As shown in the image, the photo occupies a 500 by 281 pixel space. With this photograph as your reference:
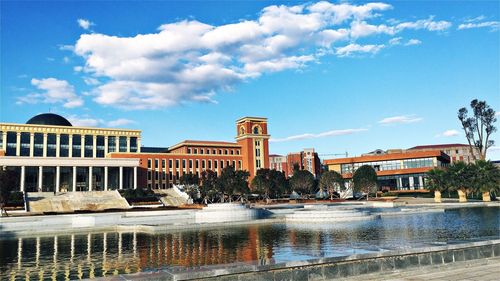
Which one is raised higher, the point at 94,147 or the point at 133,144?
the point at 133,144

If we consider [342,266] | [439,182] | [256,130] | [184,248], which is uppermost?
[256,130]

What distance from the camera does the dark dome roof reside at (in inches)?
3666

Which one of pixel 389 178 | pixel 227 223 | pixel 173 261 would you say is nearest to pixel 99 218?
pixel 227 223

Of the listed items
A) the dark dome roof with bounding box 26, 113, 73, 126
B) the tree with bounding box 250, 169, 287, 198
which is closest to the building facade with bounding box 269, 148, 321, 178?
the dark dome roof with bounding box 26, 113, 73, 126

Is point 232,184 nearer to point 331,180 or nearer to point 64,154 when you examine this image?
point 331,180

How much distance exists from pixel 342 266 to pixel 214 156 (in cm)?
8897

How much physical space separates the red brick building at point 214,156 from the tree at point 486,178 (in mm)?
52019

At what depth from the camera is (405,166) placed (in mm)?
91438

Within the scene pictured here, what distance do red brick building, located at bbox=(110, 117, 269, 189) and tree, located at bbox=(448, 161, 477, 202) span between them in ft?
162

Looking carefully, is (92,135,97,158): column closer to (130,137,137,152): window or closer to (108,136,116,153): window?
(108,136,116,153): window

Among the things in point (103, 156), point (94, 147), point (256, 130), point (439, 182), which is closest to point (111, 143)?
point (94, 147)

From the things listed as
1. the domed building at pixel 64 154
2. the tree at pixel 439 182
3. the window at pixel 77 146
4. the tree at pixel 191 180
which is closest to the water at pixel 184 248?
the tree at pixel 439 182

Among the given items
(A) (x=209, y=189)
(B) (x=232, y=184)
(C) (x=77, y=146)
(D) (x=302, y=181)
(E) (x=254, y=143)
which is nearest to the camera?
(B) (x=232, y=184)

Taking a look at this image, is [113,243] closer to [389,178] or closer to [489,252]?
Result: [489,252]
